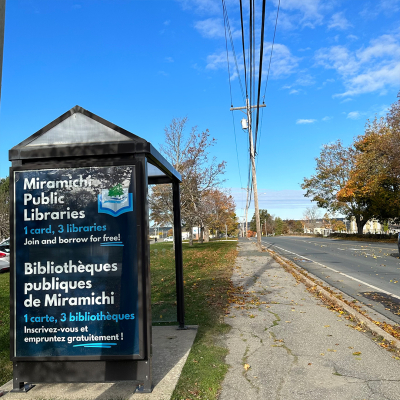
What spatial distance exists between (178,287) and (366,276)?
8.24 meters

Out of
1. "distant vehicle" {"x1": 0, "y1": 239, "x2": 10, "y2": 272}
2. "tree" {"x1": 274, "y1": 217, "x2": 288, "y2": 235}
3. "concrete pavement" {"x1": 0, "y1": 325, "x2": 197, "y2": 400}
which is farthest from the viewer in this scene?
"tree" {"x1": 274, "y1": 217, "x2": 288, "y2": 235}

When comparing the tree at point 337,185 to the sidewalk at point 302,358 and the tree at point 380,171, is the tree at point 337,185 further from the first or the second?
the sidewalk at point 302,358

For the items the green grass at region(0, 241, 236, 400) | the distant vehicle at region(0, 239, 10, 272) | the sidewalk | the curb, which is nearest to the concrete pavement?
the green grass at region(0, 241, 236, 400)

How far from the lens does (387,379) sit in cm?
411

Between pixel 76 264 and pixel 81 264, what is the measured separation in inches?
1.9

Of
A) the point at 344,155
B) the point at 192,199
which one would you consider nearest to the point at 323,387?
the point at 192,199

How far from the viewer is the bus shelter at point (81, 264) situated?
3805 millimetres

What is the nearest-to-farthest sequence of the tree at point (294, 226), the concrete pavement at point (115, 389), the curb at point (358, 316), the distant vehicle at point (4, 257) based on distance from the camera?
the concrete pavement at point (115, 389), the curb at point (358, 316), the distant vehicle at point (4, 257), the tree at point (294, 226)

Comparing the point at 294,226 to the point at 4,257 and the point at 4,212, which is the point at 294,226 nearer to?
the point at 4,212

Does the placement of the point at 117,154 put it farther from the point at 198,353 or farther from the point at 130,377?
the point at 198,353

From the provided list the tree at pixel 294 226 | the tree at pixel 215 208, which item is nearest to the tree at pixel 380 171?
the tree at pixel 215 208

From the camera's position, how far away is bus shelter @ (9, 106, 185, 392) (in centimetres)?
380

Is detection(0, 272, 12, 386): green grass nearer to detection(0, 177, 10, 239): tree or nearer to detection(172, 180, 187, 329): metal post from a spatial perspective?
detection(172, 180, 187, 329): metal post

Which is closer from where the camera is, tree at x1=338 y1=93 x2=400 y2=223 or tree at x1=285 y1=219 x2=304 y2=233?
tree at x1=338 y1=93 x2=400 y2=223
